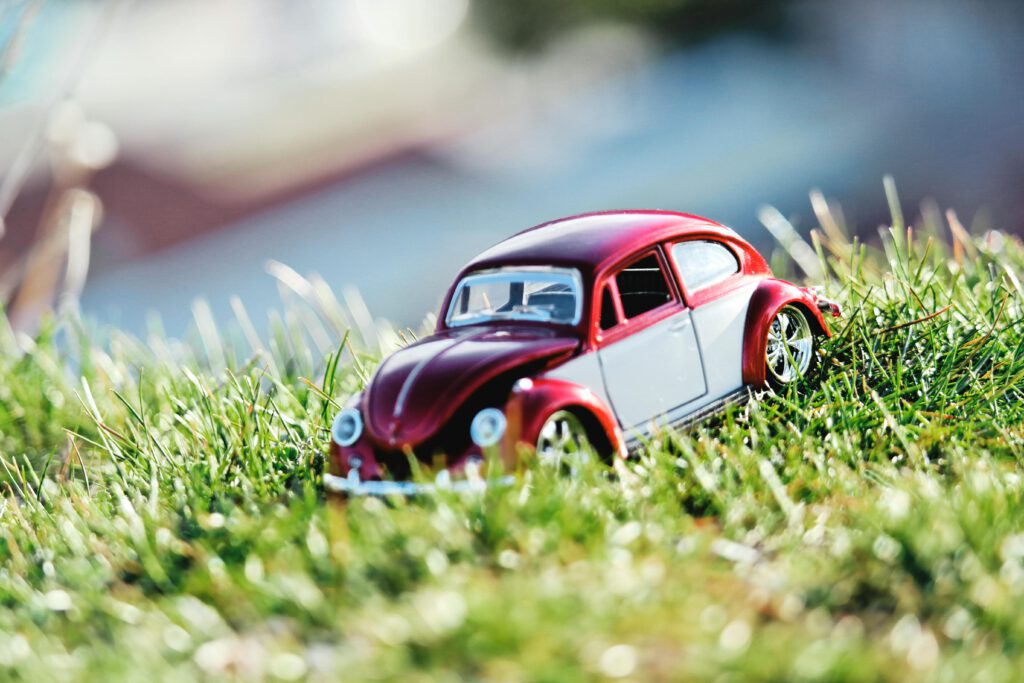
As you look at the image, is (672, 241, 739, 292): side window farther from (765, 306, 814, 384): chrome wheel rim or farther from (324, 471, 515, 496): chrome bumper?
(324, 471, 515, 496): chrome bumper

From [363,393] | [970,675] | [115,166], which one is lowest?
[970,675]

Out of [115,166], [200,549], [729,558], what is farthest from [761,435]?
[115,166]

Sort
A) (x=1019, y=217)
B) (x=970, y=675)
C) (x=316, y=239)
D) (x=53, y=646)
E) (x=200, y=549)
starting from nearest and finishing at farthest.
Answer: (x=970, y=675), (x=53, y=646), (x=200, y=549), (x=1019, y=217), (x=316, y=239)

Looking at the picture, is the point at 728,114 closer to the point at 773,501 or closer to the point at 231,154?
the point at 231,154

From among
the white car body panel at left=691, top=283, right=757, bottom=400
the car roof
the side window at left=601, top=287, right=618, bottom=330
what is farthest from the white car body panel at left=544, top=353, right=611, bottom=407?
the white car body panel at left=691, top=283, right=757, bottom=400

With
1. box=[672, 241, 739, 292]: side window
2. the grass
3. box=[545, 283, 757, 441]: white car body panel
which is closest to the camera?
the grass
